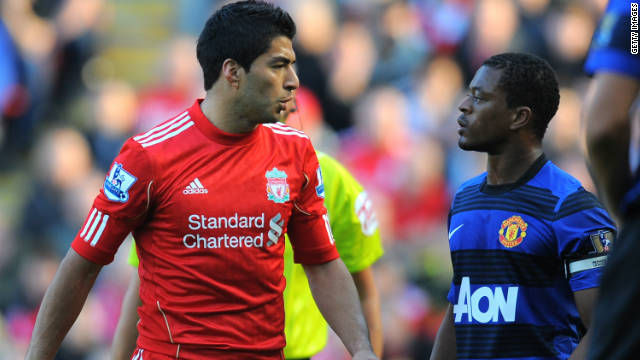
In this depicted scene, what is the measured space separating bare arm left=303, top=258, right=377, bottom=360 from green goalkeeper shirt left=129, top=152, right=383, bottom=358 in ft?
2.81

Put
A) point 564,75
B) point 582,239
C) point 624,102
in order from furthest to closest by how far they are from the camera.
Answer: point 564,75 < point 582,239 < point 624,102

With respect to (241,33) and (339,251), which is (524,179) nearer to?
(241,33)

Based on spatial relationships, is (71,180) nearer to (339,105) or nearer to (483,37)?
(339,105)

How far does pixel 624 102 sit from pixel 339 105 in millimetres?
7008

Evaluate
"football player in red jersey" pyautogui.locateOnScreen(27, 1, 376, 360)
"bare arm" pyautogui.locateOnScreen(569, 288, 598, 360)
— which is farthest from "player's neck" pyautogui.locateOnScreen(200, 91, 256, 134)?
"bare arm" pyautogui.locateOnScreen(569, 288, 598, 360)

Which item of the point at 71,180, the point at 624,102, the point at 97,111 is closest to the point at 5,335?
the point at 71,180

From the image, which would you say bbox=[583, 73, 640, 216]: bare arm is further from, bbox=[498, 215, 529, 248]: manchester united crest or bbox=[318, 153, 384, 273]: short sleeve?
bbox=[318, 153, 384, 273]: short sleeve

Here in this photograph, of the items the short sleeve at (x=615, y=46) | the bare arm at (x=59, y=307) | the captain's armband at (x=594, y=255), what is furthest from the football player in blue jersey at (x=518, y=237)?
the bare arm at (x=59, y=307)

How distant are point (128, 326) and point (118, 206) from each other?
0.95 m

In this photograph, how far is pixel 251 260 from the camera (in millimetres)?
3604

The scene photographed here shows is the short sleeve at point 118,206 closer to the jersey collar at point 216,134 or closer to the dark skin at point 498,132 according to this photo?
the jersey collar at point 216,134

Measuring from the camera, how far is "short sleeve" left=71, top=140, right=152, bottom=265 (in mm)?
3520

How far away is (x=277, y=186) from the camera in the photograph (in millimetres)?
3709

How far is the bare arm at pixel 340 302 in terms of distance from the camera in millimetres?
3783
